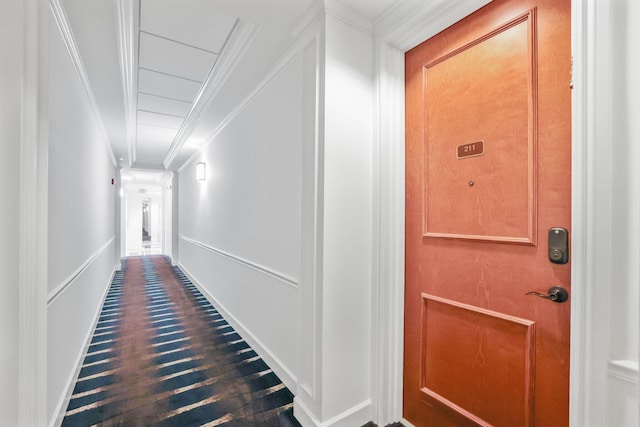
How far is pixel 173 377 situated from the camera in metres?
2.22

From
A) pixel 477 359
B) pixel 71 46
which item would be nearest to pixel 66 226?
pixel 71 46

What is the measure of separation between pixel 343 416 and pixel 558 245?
144 cm

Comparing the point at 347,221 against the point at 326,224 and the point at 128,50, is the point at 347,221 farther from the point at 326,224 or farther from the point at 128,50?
the point at 128,50

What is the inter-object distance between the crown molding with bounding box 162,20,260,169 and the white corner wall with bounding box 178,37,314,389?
12.2 inches

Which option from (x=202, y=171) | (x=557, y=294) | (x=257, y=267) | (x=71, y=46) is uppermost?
→ (x=71, y=46)

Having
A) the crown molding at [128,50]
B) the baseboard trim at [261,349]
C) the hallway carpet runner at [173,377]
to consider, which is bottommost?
the hallway carpet runner at [173,377]

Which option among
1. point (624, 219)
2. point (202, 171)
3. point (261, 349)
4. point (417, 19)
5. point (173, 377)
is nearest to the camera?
point (624, 219)

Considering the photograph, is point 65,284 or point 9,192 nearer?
point 9,192

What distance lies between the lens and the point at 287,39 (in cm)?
196

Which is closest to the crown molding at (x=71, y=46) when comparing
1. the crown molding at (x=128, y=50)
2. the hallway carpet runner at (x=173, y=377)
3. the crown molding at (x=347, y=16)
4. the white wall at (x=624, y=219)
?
the crown molding at (x=128, y=50)

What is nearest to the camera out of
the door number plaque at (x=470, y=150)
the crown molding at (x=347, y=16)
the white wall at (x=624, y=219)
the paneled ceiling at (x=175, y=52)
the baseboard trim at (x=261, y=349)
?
the white wall at (x=624, y=219)

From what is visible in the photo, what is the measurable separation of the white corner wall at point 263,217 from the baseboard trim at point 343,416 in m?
0.33

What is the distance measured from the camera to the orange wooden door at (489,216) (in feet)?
3.78

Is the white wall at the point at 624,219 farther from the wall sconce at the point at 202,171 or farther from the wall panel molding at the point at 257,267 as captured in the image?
the wall sconce at the point at 202,171
